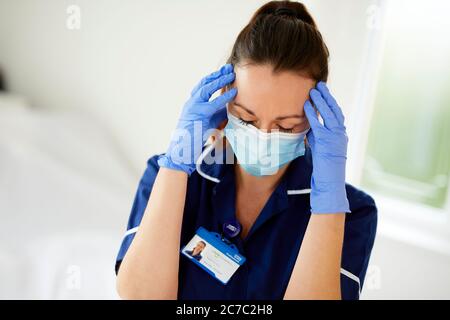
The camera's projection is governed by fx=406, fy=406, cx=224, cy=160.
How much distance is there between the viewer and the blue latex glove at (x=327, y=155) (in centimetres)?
99

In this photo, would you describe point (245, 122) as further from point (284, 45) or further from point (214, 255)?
point (214, 255)

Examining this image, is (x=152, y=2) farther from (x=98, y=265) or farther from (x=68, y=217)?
(x=98, y=265)

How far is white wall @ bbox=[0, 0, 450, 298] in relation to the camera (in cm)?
165

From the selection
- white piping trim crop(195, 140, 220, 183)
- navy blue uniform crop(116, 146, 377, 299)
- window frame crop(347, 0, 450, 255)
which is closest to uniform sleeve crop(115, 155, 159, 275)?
navy blue uniform crop(116, 146, 377, 299)

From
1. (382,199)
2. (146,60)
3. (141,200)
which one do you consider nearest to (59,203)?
(146,60)

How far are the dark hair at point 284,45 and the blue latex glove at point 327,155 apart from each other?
0.07 m

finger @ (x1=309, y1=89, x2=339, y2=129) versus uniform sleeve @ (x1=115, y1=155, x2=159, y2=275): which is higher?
finger @ (x1=309, y1=89, x2=339, y2=129)

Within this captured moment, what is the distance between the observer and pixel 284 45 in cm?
100

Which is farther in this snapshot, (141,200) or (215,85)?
(141,200)

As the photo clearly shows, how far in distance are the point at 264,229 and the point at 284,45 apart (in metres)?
0.48

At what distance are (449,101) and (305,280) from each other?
118 cm

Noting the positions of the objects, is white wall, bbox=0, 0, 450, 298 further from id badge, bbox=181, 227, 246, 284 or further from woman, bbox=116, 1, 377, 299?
id badge, bbox=181, 227, 246, 284

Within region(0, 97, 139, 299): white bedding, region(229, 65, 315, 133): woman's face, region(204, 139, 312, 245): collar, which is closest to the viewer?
region(229, 65, 315, 133): woman's face

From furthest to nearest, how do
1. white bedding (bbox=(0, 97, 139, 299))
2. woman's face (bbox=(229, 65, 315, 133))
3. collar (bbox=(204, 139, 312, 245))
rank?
white bedding (bbox=(0, 97, 139, 299)) → collar (bbox=(204, 139, 312, 245)) → woman's face (bbox=(229, 65, 315, 133))
